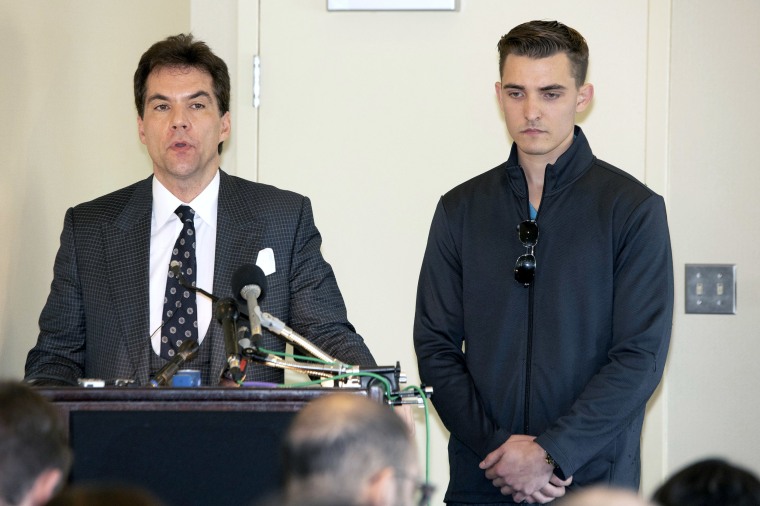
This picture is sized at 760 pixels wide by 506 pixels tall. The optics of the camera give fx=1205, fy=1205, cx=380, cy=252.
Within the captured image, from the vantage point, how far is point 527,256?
132 inches

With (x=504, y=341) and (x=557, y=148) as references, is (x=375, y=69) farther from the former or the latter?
(x=504, y=341)

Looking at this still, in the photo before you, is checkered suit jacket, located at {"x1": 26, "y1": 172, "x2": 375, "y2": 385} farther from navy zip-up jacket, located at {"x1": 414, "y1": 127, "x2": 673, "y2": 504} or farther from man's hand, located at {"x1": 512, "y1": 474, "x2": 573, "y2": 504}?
man's hand, located at {"x1": 512, "y1": 474, "x2": 573, "y2": 504}

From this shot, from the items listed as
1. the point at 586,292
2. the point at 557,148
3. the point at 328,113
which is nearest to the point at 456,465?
the point at 586,292

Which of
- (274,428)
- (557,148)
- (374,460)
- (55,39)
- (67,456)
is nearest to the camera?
(374,460)

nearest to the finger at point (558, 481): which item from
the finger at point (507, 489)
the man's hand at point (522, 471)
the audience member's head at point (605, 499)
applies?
the man's hand at point (522, 471)

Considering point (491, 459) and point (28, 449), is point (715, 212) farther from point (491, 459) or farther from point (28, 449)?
point (28, 449)

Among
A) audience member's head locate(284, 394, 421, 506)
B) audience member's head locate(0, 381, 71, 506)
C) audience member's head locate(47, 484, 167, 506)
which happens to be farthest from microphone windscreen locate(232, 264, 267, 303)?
audience member's head locate(47, 484, 167, 506)

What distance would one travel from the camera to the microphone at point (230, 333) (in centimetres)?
246

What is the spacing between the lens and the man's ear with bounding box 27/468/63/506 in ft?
5.91

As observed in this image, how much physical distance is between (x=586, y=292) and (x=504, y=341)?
0.26 meters

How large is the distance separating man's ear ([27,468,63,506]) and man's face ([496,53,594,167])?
1.91 m

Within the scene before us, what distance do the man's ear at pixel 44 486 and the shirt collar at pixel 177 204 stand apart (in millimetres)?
1628

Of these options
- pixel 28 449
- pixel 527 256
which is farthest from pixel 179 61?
pixel 28 449

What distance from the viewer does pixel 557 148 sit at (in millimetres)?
3449
